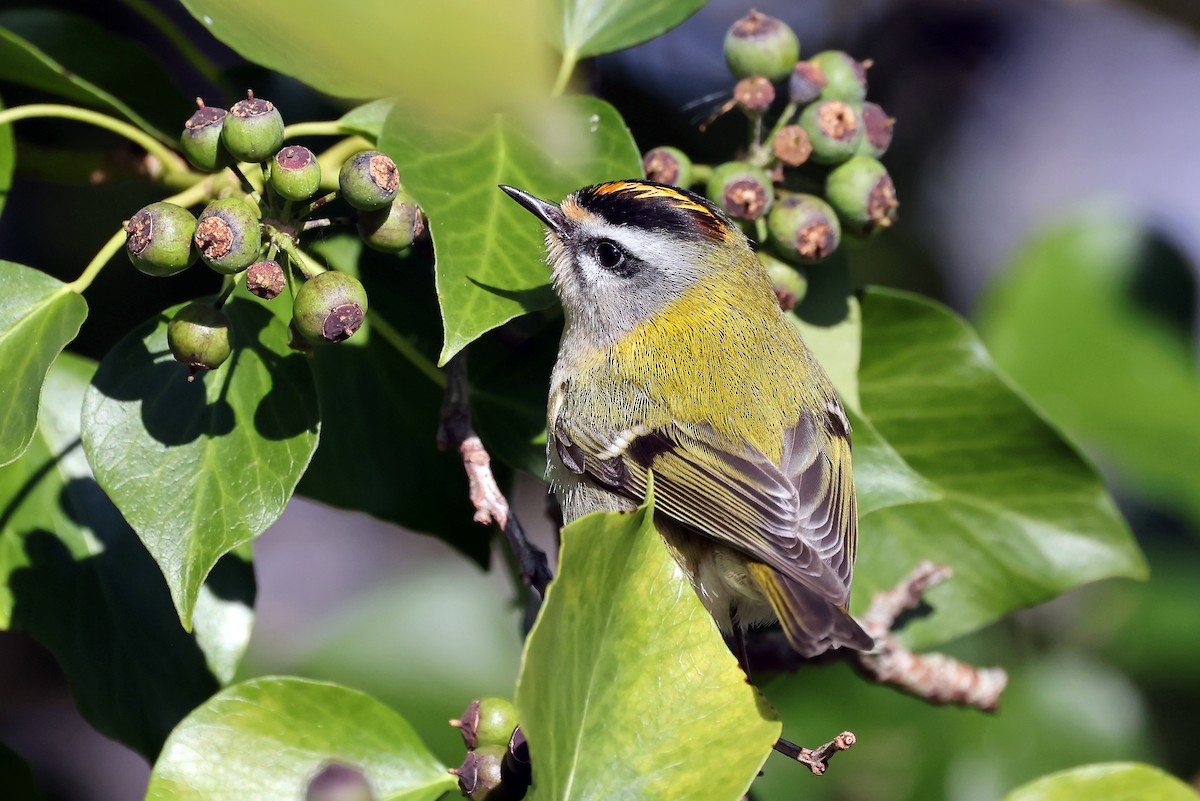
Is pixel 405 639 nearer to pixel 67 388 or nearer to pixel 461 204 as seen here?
pixel 67 388

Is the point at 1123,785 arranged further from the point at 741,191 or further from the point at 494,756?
the point at 741,191

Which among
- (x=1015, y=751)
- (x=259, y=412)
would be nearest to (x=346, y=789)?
(x=259, y=412)

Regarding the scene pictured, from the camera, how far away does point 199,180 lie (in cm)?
196

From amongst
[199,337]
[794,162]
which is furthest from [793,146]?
[199,337]

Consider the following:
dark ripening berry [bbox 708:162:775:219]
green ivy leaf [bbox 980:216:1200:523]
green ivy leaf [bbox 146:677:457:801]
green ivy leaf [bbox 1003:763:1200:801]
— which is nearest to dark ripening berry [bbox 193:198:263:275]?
green ivy leaf [bbox 146:677:457:801]

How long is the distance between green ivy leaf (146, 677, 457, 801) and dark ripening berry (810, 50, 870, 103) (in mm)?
Result: 1222

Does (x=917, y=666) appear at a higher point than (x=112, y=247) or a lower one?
lower

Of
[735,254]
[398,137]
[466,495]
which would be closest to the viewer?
[398,137]

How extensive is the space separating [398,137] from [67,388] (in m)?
0.69

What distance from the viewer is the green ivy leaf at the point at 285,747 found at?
152 cm

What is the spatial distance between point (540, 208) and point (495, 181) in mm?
100

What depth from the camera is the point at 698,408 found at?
6.93ft

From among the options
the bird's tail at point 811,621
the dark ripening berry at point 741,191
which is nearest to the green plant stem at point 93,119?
the dark ripening berry at point 741,191

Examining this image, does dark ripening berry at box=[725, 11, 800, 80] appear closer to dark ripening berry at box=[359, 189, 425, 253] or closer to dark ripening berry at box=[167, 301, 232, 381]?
dark ripening berry at box=[359, 189, 425, 253]
